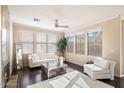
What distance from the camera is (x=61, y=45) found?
6.66 m

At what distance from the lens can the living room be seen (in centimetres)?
286

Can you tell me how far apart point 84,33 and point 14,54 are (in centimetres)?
424

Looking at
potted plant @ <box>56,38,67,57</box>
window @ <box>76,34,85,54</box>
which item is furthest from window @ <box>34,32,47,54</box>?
window @ <box>76,34,85,54</box>

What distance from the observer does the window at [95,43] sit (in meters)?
4.62

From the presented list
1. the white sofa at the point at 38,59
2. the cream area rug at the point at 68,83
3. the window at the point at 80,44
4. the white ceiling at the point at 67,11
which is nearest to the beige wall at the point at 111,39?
the white ceiling at the point at 67,11

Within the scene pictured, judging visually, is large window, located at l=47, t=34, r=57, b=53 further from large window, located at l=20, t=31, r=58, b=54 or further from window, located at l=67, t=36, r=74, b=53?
window, located at l=67, t=36, r=74, b=53

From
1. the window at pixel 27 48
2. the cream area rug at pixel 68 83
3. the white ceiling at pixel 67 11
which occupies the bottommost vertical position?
the cream area rug at pixel 68 83

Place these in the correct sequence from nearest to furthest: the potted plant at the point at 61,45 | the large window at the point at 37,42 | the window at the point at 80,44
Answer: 1. the window at the point at 80,44
2. the large window at the point at 37,42
3. the potted plant at the point at 61,45

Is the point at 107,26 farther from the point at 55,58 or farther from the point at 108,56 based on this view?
the point at 55,58

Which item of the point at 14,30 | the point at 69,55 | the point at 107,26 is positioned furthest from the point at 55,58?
the point at 107,26

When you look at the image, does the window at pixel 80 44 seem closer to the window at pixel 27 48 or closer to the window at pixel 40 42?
the window at pixel 40 42

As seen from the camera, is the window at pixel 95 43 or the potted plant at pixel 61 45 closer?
the window at pixel 95 43

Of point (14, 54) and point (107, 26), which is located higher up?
point (107, 26)

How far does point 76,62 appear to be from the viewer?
6109 mm
